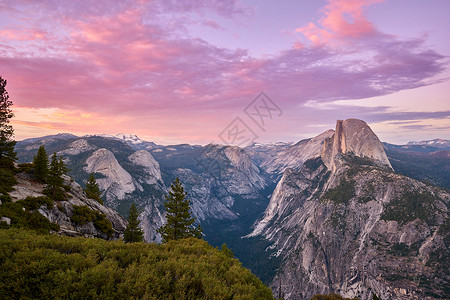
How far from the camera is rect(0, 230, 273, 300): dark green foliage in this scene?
8695mm

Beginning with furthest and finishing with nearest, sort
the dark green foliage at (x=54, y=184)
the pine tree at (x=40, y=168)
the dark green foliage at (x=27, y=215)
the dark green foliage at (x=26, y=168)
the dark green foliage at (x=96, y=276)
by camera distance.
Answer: the pine tree at (x=40, y=168), the dark green foliage at (x=26, y=168), the dark green foliage at (x=54, y=184), the dark green foliage at (x=27, y=215), the dark green foliage at (x=96, y=276)

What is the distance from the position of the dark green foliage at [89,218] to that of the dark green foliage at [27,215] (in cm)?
569

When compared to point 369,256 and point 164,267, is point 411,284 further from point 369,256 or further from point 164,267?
point 164,267

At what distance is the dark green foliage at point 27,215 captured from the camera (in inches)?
785

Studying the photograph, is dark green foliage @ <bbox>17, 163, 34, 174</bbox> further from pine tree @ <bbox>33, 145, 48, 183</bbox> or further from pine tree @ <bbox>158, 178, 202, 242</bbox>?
pine tree @ <bbox>158, 178, 202, 242</bbox>

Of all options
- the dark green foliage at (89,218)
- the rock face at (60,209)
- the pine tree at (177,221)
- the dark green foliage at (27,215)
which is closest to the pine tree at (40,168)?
the rock face at (60,209)

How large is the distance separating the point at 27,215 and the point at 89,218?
10437mm

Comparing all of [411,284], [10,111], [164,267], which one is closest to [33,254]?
[164,267]

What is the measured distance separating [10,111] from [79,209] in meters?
20.2

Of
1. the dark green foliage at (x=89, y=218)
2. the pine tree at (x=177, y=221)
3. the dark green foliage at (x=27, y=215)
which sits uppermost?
the dark green foliage at (x=27, y=215)

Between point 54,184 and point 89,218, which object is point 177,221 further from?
point 54,184

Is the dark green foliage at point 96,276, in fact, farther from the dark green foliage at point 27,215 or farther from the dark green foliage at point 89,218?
the dark green foliage at point 89,218

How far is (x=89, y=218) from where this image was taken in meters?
31.9

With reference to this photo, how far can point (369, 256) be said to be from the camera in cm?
19812
